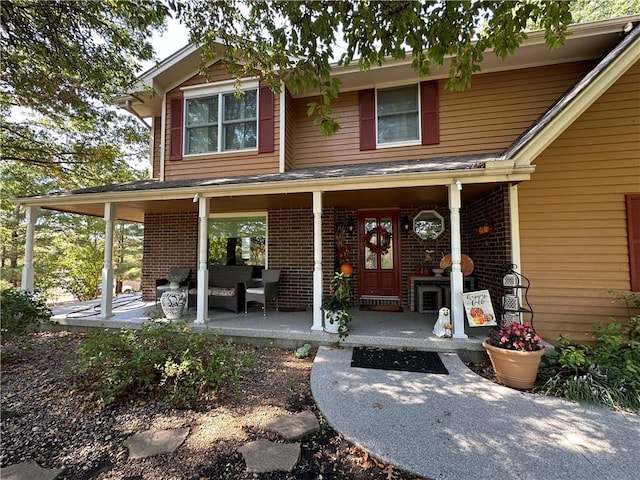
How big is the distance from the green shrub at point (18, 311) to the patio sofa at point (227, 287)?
235cm

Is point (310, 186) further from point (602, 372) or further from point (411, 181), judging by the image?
point (602, 372)

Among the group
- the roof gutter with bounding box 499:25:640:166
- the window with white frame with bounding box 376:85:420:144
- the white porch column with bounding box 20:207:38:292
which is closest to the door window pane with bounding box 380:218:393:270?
the window with white frame with bounding box 376:85:420:144

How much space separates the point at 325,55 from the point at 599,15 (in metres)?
13.9

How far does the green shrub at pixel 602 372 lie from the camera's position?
2854 mm

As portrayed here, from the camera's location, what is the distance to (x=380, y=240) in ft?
21.9

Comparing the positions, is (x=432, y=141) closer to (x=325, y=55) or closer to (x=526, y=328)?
(x=325, y=55)

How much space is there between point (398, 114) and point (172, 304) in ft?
19.3

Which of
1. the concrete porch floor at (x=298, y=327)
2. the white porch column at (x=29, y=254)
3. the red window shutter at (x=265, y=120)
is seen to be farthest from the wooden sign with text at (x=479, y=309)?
the white porch column at (x=29, y=254)

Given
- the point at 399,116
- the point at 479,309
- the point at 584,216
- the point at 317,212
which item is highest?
the point at 399,116

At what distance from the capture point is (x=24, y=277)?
5.60 m

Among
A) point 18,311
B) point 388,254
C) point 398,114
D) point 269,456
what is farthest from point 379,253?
point 18,311

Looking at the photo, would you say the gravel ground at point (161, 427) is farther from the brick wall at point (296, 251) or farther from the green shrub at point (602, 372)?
the brick wall at point (296, 251)

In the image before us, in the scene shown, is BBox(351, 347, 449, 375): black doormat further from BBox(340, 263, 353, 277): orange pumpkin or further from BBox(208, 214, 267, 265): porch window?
BBox(208, 214, 267, 265): porch window

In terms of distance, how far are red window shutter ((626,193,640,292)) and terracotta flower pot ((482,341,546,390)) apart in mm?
2140
